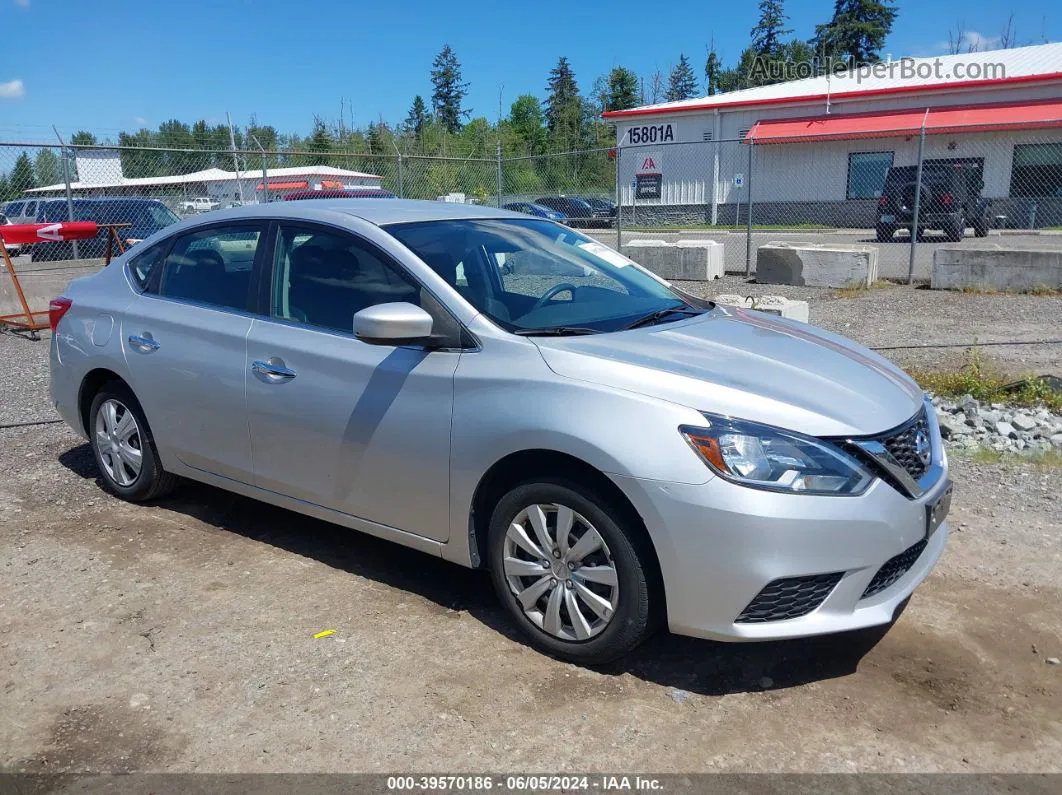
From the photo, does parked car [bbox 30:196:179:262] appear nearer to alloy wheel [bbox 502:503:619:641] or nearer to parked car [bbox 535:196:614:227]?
parked car [bbox 535:196:614:227]

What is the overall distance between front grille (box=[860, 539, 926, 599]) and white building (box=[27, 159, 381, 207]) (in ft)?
54.1

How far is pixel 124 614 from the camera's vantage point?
389cm

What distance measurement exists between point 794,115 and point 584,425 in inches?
1306

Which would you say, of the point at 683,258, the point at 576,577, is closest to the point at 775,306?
the point at 576,577

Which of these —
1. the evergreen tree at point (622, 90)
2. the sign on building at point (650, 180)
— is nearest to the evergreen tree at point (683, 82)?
the evergreen tree at point (622, 90)

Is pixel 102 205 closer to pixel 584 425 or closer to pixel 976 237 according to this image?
pixel 584 425

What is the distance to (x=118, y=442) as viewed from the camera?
502 cm

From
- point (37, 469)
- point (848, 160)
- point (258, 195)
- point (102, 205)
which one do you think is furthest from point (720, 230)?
point (37, 469)

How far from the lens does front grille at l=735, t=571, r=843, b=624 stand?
3000 mm

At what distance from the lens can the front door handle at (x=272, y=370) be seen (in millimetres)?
4031

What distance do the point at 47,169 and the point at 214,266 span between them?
1419cm

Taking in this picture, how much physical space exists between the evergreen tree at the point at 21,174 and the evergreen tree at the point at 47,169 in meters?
0.43

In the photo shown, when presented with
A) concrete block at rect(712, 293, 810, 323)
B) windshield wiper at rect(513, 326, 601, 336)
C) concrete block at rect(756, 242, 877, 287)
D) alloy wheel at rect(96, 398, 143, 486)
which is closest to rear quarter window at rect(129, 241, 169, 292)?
alloy wheel at rect(96, 398, 143, 486)

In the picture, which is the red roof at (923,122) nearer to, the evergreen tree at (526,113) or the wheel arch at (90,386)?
the wheel arch at (90,386)
